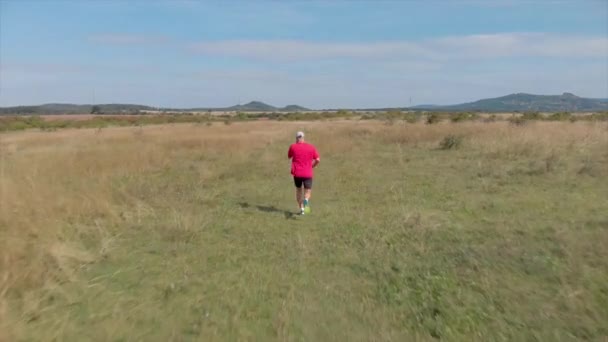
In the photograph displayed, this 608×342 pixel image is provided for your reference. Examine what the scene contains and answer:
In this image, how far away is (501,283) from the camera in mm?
5098

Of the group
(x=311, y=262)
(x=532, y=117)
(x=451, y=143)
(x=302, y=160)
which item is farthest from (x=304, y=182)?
(x=532, y=117)

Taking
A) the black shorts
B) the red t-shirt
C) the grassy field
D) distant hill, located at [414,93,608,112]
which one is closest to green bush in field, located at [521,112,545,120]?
the grassy field

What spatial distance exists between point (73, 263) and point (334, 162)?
44.3ft

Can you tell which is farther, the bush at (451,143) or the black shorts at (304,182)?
the bush at (451,143)

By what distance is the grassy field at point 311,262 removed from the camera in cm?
420

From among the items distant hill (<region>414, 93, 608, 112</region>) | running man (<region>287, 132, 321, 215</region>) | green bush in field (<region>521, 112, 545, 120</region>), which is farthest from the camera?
distant hill (<region>414, 93, 608, 112</region>)

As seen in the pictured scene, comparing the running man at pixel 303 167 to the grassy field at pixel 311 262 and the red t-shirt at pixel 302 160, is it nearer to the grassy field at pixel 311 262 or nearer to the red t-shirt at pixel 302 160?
the red t-shirt at pixel 302 160

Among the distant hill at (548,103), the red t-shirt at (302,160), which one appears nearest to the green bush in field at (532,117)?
the red t-shirt at (302,160)

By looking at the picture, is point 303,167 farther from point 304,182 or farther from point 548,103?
point 548,103

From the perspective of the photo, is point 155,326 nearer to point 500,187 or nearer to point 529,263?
point 529,263

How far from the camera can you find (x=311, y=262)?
19.8ft

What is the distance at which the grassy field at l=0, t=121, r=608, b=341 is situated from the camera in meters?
4.20

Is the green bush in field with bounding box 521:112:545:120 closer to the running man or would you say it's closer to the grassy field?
the grassy field

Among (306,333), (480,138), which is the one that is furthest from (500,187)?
(480,138)
